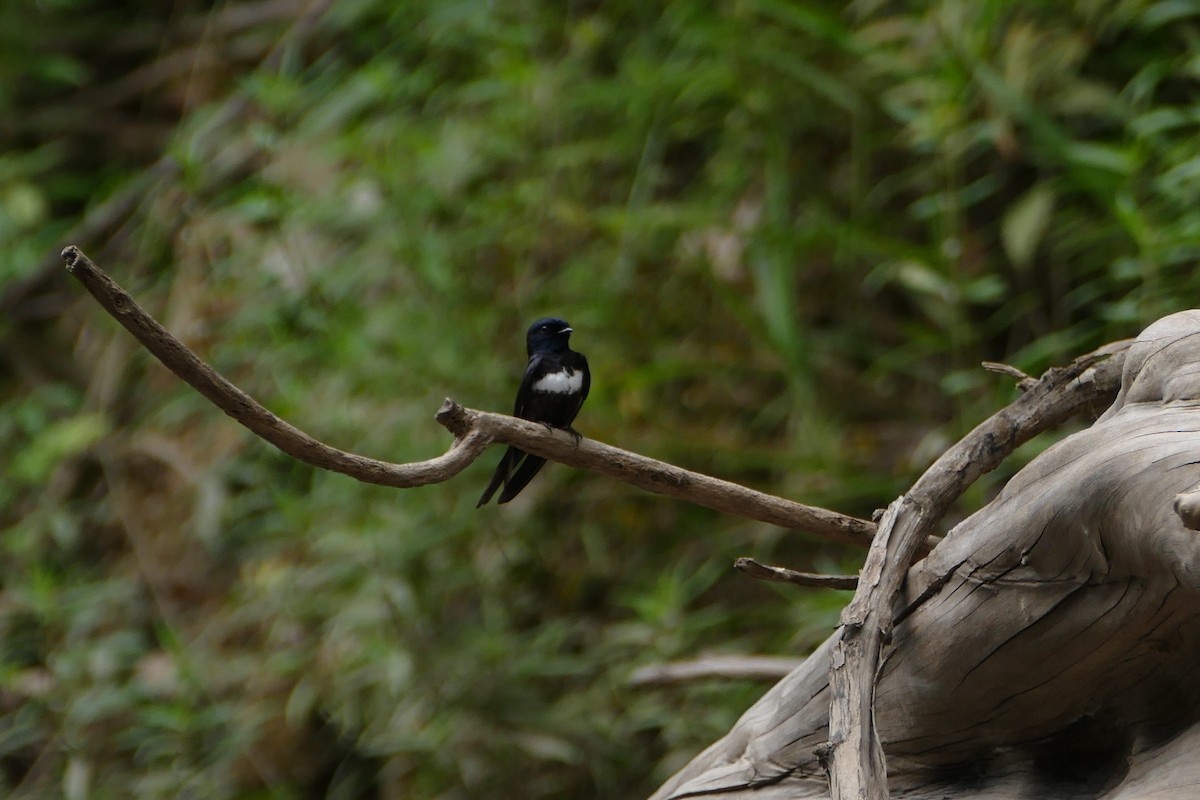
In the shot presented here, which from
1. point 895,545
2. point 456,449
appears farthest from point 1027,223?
Result: point 456,449

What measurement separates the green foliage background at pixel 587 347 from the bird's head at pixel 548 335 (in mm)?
574

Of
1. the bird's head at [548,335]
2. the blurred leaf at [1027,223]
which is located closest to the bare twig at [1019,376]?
the bird's head at [548,335]

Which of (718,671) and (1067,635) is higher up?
(718,671)

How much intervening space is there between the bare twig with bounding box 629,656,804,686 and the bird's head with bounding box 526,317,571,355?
768 mm

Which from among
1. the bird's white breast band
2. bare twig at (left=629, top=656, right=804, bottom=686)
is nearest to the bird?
the bird's white breast band

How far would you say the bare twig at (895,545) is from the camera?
51.3 inches

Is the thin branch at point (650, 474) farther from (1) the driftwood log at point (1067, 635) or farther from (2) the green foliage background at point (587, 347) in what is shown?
(2) the green foliage background at point (587, 347)

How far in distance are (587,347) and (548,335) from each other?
0.87 m

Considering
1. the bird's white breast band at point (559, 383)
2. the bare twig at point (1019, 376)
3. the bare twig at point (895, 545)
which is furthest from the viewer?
the bird's white breast band at point (559, 383)

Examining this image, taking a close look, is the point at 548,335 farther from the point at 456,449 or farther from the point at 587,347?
the point at 456,449

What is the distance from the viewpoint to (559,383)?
2.47 m

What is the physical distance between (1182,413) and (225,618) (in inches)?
132

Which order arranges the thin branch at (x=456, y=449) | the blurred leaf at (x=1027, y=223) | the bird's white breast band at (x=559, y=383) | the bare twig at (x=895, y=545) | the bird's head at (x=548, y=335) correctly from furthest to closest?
the blurred leaf at (x=1027, y=223) → the bird's head at (x=548, y=335) → the bird's white breast band at (x=559, y=383) → the bare twig at (x=895, y=545) → the thin branch at (x=456, y=449)

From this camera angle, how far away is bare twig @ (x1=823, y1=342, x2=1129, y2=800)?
1302mm
